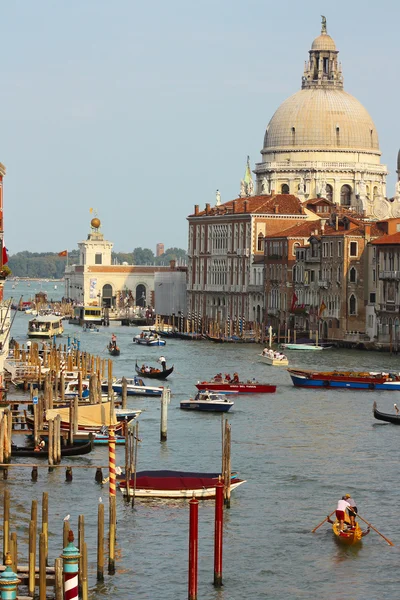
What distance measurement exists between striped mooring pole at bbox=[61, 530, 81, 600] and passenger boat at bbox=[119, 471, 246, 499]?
9.51 metres

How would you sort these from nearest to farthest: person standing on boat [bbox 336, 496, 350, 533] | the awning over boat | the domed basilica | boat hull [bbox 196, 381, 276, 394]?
person standing on boat [bbox 336, 496, 350, 533] < the awning over boat < boat hull [bbox 196, 381, 276, 394] < the domed basilica

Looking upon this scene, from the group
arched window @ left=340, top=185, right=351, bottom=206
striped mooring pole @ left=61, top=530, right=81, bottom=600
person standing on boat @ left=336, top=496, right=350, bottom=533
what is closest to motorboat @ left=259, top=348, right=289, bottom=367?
person standing on boat @ left=336, top=496, right=350, bottom=533

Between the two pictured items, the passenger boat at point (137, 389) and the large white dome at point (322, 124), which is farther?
the large white dome at point (322, 124)

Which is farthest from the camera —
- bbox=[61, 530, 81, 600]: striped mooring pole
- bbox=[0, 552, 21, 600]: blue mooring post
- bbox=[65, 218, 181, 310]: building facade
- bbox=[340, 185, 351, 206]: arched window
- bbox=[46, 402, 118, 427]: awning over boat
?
bbox=[65, 218, 181, 310]: building facade

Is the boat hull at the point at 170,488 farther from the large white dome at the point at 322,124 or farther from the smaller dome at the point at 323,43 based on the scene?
the smaller dome at the point at 323,43

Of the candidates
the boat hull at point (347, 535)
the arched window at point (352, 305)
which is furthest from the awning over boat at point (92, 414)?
the arched window at point (352, 305)

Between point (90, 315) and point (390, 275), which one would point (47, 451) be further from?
point (90, 315)

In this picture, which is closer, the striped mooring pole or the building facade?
the striped mooring pole

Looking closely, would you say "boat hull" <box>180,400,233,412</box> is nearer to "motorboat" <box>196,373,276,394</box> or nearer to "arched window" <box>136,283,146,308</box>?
"motorboat" <box>196,373,276,394</box>

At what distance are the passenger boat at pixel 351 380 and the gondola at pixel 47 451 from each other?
2048 centimetres

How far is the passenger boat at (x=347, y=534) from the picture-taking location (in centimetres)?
3105

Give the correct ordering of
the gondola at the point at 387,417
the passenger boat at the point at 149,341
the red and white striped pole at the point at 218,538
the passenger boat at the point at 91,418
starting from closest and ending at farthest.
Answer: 1. the red and white striped pole at the point at 218,538
2. the passenger boat at the point at 91,418
3. the gondola at the point at 387,417
4. the passenger boat at the point at 149,341

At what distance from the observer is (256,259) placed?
4242 inches

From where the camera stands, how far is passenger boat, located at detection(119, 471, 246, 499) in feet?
111
